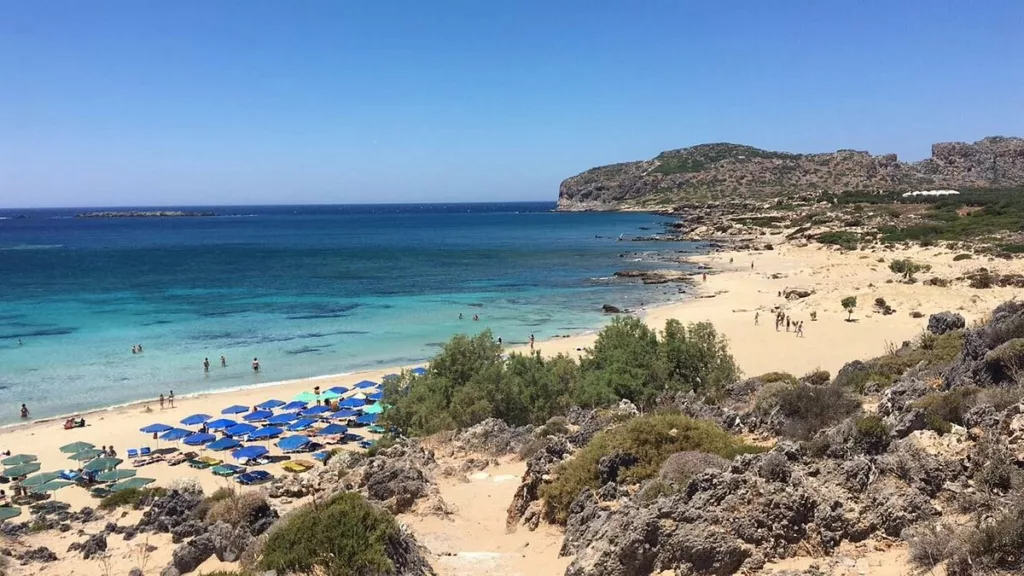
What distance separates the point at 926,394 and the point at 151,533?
1433 cm

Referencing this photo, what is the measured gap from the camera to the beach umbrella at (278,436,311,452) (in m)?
21.7

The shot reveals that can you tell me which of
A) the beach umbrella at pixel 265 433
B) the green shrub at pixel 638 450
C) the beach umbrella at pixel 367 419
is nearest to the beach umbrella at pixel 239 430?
the beach umbrella at pixel 265 433

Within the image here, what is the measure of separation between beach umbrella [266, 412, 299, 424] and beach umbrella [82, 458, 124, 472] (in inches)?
229

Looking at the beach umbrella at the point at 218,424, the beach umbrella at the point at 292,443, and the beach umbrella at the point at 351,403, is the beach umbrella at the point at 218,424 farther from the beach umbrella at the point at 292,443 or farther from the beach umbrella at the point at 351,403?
the beach umbrella at the point at 351,403

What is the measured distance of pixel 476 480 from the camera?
46.4 ft

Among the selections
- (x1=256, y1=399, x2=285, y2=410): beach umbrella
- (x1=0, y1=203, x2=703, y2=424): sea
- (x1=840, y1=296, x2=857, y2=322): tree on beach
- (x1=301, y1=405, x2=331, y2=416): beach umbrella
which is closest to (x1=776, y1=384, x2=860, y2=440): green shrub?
(x1=301, y1=405, x2=331, y2=416): beach umbrella

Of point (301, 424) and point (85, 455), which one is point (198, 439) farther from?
point (301, 424)

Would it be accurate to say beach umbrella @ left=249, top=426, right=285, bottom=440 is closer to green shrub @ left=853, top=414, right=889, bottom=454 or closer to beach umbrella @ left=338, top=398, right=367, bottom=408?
beach umbrella @ left=338, top=398, right=367, bottom=408

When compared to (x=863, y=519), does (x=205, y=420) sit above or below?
below

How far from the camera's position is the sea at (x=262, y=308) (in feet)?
106

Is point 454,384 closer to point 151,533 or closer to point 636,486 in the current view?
point 151,533

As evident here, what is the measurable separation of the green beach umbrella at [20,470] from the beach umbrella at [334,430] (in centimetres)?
839

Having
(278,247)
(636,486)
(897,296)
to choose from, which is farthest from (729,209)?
(636,486)

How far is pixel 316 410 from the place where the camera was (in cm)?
2611
